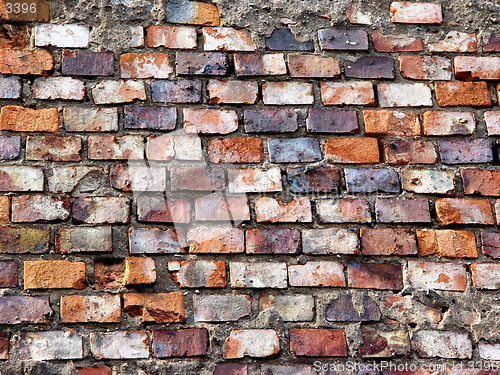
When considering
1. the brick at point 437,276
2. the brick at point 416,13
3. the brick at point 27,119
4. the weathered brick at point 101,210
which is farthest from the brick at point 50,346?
the brick at point 416,13

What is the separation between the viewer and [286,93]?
1.37 m

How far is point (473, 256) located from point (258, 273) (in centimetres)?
57

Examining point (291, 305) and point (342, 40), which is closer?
point (291, 305)

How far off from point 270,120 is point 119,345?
2.28ft

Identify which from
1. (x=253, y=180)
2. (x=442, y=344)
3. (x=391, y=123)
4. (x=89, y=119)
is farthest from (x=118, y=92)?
(x=442, y=344)

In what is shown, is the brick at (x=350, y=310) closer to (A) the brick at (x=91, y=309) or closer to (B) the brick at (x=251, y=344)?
(B) the brick at (x=251, y=344)

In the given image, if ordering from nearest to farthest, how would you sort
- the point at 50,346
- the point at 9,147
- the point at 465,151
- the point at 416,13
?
1. the point at 50,346
2. the point at 9,147
3. the point at 465,151
4. the point at 416,13

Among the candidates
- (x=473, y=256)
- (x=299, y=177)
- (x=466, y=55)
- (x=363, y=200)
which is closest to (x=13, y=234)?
(x=299, y=177)

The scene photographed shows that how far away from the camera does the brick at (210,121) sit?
4.33 ft

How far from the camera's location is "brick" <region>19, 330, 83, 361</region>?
1141mm

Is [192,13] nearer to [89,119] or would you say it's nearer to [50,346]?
[89,119]

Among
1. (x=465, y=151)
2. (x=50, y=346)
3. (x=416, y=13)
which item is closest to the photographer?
(x=50, y=346)

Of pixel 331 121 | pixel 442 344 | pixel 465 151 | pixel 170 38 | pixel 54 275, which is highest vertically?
pixel 170 38

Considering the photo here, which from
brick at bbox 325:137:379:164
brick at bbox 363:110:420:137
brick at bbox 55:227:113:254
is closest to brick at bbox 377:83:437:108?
brick at bbox 363:110:420:137
